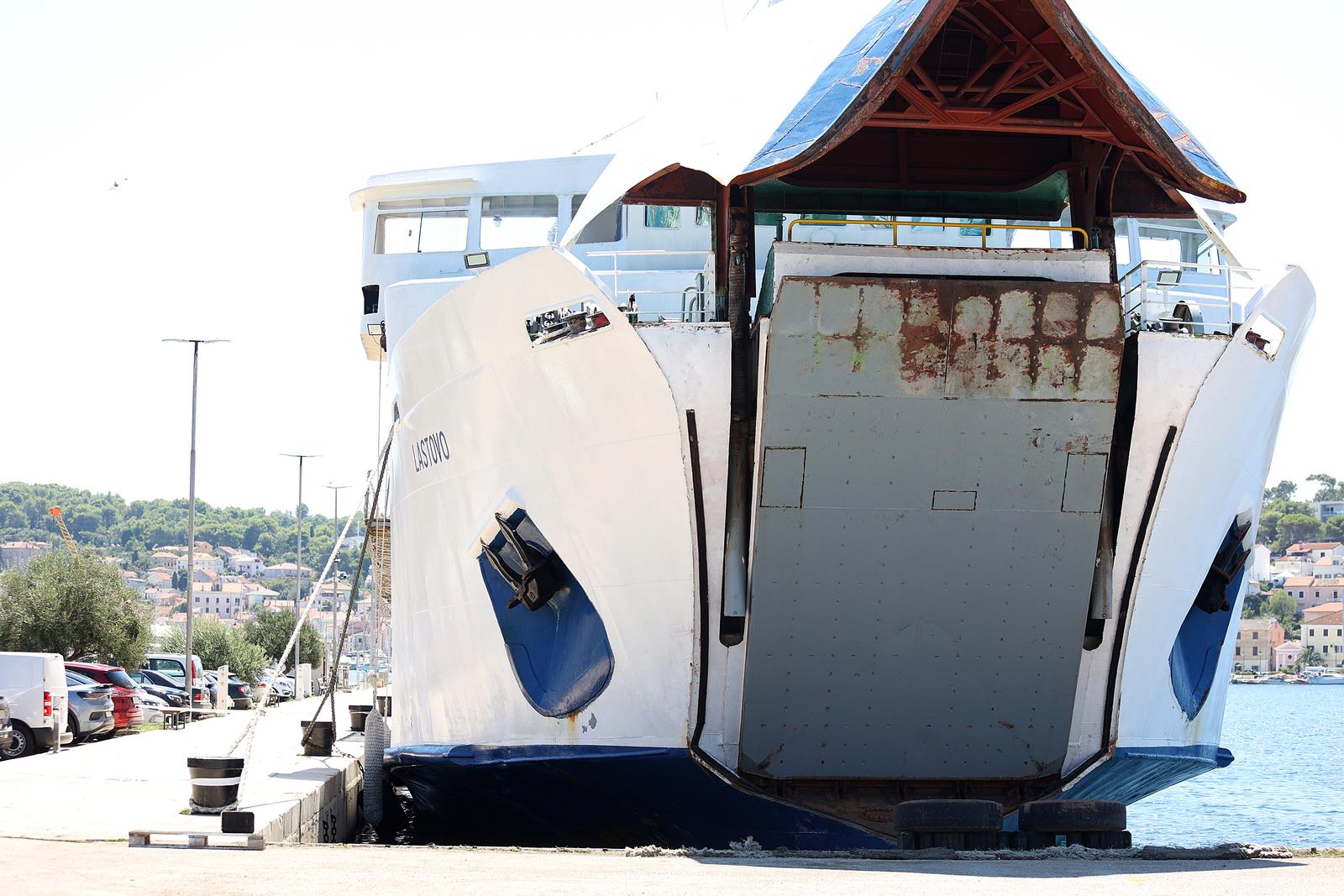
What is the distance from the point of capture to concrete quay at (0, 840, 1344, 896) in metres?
6.59

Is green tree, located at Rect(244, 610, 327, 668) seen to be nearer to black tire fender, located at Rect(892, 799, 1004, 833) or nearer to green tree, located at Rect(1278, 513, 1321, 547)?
black tire fender, located at Rect(892, 799, 1004, 833)

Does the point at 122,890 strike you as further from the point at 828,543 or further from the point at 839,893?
the point at 828,543

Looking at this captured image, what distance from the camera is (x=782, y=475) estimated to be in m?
9.42

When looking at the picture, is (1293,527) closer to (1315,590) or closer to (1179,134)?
(1315,590)

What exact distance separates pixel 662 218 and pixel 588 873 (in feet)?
27.2

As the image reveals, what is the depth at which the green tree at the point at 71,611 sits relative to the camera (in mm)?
37031

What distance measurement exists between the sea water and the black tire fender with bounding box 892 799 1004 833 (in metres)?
11.8

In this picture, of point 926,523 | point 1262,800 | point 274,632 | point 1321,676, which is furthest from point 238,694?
point 1321,676

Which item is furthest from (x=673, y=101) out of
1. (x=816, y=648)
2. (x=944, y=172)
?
(x=816, y=648)

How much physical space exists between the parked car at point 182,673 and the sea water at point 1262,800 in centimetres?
2326

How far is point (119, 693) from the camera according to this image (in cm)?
2389

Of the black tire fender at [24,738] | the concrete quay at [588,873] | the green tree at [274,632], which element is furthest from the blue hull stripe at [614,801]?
the green tree at [274,632]

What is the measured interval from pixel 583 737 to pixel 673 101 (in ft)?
16.4

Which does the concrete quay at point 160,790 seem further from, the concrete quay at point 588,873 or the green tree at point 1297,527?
the green tree at point 1297,527
